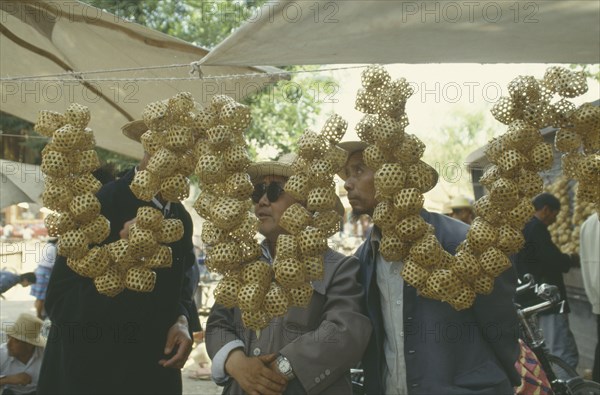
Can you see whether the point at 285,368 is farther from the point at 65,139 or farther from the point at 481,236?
the point at 65,139

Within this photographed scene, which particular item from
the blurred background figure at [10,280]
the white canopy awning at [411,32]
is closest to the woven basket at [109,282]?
the white canopy awning at [411,32]

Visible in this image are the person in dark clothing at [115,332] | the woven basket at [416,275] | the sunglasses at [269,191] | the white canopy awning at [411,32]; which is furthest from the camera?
the person in dark clothing at [115,332]

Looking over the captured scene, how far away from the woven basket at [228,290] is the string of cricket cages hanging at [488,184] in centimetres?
51

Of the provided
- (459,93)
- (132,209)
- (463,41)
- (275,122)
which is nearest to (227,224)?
(132,209)

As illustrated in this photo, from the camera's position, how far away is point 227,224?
217 centimetres

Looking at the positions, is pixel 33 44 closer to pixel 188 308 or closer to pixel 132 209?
pixel 132 209

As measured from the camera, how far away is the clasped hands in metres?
2.26

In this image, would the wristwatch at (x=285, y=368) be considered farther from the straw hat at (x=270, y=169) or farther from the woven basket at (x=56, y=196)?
the woven basket at (x=56, y=196)

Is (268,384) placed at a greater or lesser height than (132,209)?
lesser

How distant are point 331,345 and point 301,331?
0.54ft

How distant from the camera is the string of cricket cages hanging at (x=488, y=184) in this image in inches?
87.2

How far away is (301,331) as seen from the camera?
2434mm

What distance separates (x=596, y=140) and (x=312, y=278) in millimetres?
1057

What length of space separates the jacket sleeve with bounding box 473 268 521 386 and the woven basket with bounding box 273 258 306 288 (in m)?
0.66
